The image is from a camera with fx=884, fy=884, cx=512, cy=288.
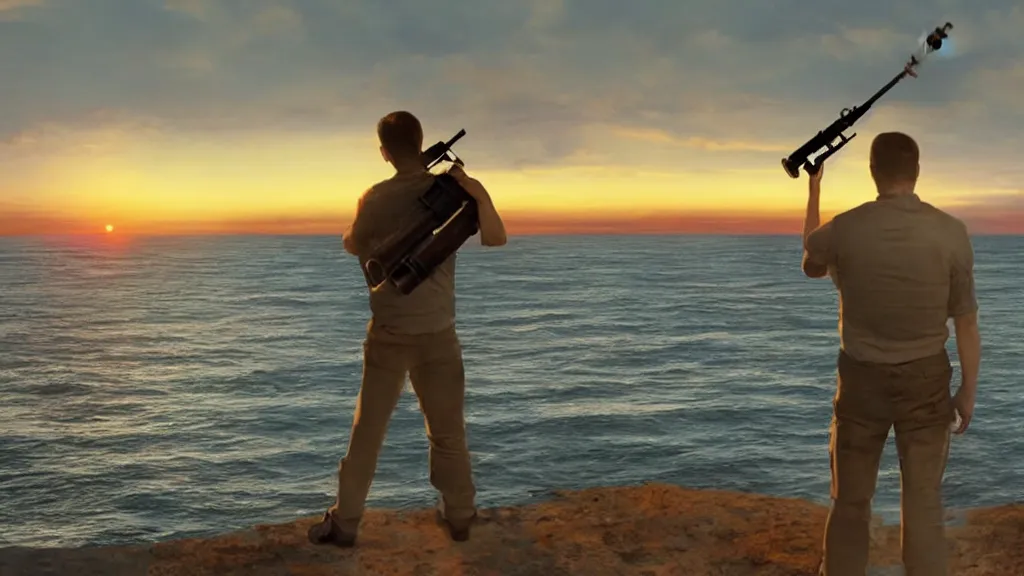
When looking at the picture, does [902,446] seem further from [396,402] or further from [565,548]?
[396,402]

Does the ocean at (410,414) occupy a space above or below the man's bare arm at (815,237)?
below

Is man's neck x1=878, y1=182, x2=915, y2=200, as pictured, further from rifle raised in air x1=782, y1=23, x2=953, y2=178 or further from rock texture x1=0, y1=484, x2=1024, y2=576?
rock texture x1=0, y1=484, x2=1024, y2=576

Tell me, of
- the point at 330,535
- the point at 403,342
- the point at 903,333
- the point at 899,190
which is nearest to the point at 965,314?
the point at 903,333

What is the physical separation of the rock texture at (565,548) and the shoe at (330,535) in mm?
52

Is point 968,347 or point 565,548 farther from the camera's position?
point 565,548

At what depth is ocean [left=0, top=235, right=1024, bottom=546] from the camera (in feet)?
38.9

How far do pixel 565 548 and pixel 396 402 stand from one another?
1.45 meters

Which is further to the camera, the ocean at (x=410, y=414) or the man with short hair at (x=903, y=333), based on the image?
the ocean at (x=410, y=414)

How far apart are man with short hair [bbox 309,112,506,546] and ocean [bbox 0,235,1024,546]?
4712 mm

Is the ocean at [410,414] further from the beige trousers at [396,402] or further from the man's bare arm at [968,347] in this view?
the beige trousers at [396,402]

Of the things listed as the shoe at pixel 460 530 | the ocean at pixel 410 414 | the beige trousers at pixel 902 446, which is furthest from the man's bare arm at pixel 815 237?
the ocean at pixel 410 414

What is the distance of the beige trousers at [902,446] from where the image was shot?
428cm

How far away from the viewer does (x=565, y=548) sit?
18.7ft

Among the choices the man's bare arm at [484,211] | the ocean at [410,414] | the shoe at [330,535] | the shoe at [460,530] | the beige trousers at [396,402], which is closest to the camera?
the man's bare arm at [484,211]
